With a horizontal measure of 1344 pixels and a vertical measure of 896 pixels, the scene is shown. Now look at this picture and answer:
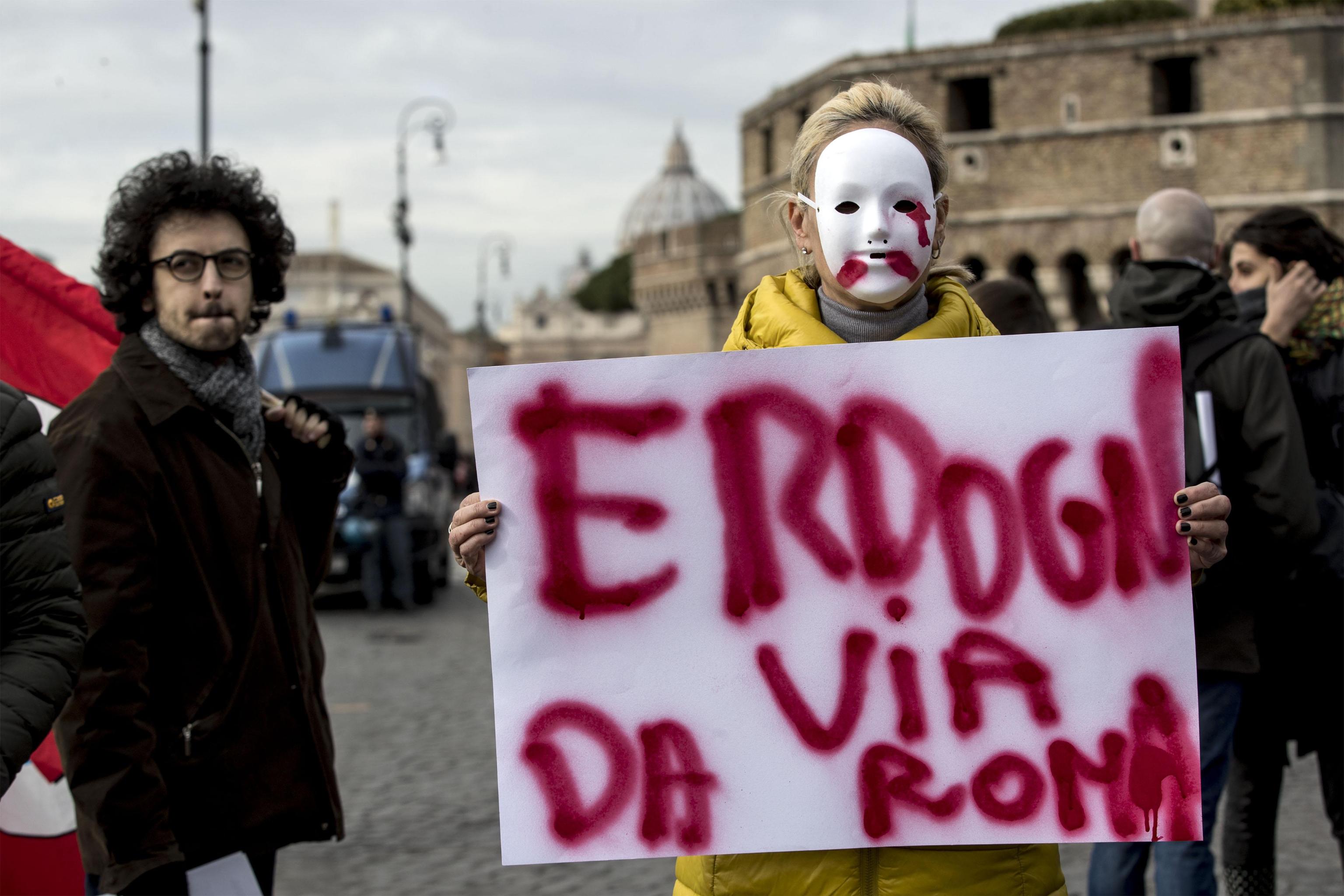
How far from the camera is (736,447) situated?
191 centimetres

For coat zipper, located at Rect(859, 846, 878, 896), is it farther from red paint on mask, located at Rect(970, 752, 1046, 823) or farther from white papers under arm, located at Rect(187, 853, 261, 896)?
white papers under arm, located at Rect(187, 853, 261, 896)

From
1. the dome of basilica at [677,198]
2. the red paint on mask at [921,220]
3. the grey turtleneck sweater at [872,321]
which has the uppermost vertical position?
the dome of basilica at [677,198]

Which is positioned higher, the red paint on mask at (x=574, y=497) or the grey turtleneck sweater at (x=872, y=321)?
the grey turtleneck sweater at (x=872, y=321)

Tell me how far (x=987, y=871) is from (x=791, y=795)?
0.25 meters

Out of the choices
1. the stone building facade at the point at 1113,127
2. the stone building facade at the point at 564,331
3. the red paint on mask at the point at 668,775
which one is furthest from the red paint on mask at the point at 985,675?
the stone building facade at the point at 564,331

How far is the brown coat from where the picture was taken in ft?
7.38

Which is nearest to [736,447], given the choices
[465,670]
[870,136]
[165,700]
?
[870,136]

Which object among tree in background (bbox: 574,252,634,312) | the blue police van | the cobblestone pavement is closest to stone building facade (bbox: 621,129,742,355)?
tree in background (bbox: 574,252,634,312)

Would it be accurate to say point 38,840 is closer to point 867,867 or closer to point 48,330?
point 48,330

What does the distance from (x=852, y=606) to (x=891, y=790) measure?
8.8 inches

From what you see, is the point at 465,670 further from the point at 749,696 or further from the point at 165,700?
the point at 749,696

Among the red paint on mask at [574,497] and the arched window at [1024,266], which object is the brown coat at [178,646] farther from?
the arched window at [1024,266]

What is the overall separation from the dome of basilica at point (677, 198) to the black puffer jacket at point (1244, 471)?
4542 inches

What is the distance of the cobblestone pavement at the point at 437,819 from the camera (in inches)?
171
